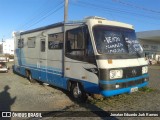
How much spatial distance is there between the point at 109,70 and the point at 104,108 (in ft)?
4.13

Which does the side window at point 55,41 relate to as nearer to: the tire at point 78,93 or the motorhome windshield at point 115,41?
the tire at point 78,93

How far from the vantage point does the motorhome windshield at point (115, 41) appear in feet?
28.4

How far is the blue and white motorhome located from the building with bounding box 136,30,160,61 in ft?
113

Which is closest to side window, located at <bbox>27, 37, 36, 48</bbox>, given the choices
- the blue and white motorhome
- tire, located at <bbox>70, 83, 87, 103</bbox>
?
the blue and white motorhome

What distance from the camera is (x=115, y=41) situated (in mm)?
9094

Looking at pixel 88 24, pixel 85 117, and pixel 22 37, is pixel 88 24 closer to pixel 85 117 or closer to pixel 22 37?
pixel 85 117

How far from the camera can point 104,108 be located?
8.25 metres

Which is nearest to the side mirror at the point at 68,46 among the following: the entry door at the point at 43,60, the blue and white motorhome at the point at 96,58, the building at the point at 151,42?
the blue and white motorhome at the point at 96,58

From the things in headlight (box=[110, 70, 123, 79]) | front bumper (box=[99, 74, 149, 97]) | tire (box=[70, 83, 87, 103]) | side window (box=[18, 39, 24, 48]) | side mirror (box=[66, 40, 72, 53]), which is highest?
side window (box=[18, 39, 24, 48])

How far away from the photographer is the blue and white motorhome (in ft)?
27.6

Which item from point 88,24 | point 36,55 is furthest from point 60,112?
point 36,55

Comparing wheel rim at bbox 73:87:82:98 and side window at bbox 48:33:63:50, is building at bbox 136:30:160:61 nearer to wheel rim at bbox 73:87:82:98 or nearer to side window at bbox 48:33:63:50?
side window at bbox 48:33:63:50

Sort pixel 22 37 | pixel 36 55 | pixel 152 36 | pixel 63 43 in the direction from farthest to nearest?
pixel 152 36 → pixel 22 37 → pixel 36 55 → pixel 63 43

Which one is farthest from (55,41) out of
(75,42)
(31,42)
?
(31,42)
